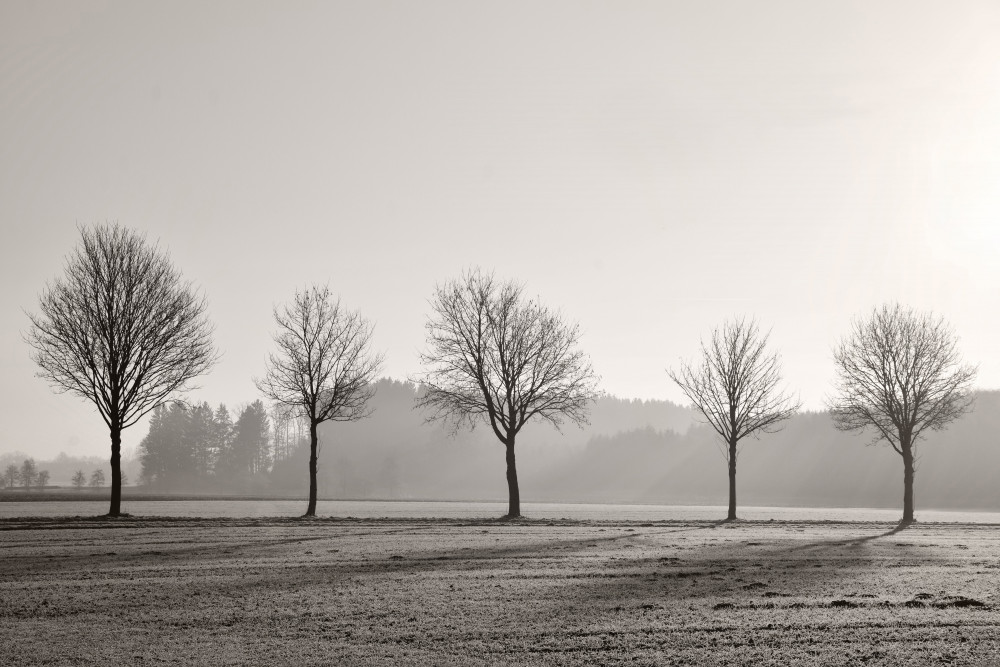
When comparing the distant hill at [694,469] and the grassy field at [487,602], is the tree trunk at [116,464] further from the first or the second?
the distant hill at [694,469]

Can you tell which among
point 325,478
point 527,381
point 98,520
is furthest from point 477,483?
point 98,520

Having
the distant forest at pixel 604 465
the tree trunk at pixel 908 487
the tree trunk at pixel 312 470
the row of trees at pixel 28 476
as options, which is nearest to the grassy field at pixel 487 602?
the tree trunk at pixel 312 470

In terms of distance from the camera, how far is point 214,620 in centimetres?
1010

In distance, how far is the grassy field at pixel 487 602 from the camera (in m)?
8.52

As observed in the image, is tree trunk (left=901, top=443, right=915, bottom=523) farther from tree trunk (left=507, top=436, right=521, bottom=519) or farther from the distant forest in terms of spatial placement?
the distant forest

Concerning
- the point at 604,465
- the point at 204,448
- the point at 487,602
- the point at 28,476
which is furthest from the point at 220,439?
the point at 487,602

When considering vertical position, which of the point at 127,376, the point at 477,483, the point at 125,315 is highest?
the point at 125,315

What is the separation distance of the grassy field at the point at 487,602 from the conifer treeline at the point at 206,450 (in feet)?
388

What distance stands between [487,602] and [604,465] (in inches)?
6835

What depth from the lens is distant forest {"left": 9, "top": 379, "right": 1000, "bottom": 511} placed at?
121 m

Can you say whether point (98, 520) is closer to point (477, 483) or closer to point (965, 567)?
point (965, 567)

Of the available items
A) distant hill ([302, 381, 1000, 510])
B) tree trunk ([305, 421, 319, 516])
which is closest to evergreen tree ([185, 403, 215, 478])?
distant hill ([302, 381, 1000, 510])

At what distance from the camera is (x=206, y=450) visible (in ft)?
461

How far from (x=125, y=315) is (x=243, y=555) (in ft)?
65.5
